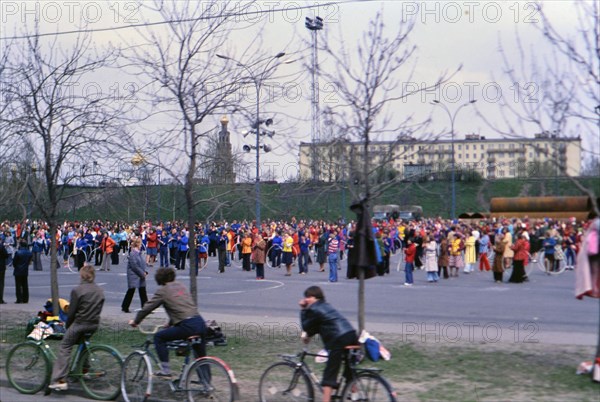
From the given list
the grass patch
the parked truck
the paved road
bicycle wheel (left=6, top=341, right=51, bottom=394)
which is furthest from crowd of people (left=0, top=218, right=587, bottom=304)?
the parked truck

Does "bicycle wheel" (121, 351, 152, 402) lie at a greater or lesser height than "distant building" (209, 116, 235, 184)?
lesser

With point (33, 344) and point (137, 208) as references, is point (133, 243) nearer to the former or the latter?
point (137, 208)

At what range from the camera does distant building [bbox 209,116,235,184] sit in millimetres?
13117

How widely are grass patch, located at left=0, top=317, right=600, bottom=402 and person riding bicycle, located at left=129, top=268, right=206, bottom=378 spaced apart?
673 mm

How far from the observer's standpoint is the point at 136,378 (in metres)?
8.71

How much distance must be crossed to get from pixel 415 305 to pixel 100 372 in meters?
10.5

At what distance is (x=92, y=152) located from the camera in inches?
548

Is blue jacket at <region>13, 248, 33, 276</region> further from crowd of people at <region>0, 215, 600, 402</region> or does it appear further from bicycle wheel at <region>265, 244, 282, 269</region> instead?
bicycle wheel at <region>265, 244, 282, 269</region>

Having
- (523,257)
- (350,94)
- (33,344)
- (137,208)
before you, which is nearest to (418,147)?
(350,94)

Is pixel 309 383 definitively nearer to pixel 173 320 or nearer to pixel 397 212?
pixel 173 320

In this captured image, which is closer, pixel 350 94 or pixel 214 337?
pixel 214 337

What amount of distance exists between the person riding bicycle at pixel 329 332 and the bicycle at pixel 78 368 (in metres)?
2.56

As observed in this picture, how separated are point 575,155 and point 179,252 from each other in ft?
73.9

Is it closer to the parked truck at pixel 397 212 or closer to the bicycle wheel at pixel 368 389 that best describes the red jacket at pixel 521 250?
the bicycle wheel at pixel 368 389
